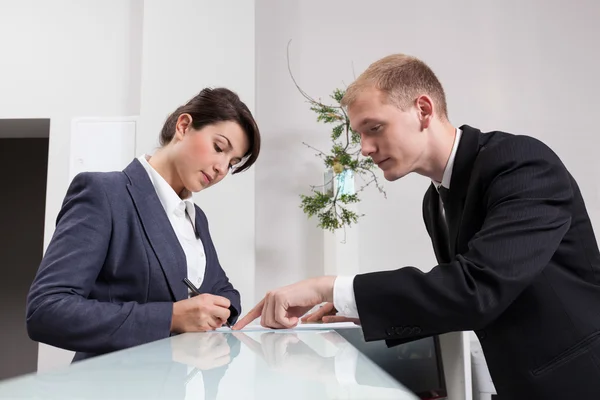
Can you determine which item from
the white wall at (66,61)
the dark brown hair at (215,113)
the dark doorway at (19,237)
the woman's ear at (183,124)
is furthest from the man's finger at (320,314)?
the dark doorway at (19,237)

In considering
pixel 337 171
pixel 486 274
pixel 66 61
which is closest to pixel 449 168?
pixel 486 274

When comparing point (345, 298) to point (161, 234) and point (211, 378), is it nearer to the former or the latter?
point (161, 234)

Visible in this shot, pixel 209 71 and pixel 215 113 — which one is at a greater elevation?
pixel 209 71

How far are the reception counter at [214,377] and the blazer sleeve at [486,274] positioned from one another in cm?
39

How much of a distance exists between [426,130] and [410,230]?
1667mm

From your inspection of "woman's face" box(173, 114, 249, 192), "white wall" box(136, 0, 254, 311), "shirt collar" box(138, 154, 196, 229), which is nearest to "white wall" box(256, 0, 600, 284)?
"white wall" box(136, 0, 254, 311)

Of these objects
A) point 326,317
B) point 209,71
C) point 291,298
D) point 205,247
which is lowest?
point 326,317

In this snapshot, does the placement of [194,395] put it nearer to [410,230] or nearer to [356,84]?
[356,84]

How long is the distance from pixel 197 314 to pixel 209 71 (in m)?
1.90

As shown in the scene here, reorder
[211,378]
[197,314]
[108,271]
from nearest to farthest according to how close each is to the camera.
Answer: [211,378] → [197,314] → [108,271]

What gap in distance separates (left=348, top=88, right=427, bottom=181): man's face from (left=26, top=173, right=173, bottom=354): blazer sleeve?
67 centimetres

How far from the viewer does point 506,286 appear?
3.40 feet

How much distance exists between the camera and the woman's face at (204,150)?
158 cm

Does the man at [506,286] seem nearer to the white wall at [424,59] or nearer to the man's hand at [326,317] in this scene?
the man's hand at [326,317]
